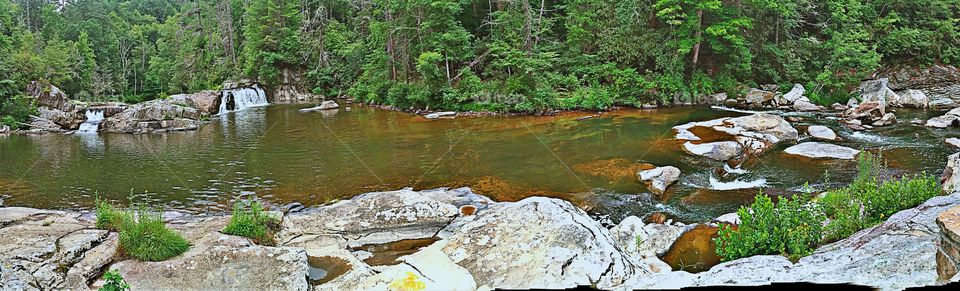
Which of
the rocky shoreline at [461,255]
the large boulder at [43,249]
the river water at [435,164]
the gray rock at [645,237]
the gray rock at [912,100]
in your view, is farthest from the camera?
the gray rock at [912,100]

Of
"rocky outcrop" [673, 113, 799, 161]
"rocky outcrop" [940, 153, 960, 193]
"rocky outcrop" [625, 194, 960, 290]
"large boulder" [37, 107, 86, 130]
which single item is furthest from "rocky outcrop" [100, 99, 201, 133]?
"rocky outcrop" [940, 153, 960, 193]

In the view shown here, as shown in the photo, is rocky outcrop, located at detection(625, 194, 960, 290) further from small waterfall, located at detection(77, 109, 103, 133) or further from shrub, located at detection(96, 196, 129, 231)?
small waterfall, located at detection(77, 109, 103, 133)

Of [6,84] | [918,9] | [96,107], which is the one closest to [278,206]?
[96,107]

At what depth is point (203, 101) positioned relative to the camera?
2978 cm

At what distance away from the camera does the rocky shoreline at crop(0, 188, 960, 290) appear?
16.2 feet

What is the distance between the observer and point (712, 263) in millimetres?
7238

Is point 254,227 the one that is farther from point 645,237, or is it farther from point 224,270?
point 645,237

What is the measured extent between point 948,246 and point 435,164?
11.6 meters

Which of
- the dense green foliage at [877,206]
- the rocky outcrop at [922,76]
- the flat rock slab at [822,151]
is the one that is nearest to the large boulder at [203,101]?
the flat rock slab at [822,151]

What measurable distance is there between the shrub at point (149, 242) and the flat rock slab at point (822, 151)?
13385mm

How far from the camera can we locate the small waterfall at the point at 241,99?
3188 centimetres

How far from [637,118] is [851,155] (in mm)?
8850

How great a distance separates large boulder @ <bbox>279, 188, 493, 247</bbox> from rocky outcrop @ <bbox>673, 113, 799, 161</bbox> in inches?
283

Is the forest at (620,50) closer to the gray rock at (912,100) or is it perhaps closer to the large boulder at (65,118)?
the large boulder at (65,118)
